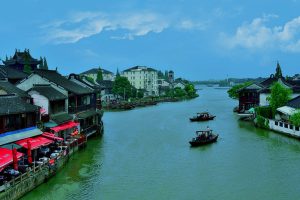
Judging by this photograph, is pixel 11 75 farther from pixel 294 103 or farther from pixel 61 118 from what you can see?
pixel 294 103

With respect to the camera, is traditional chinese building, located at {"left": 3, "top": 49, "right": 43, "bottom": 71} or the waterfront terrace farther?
traditional chinese building, located at {"left": 3, "top": 49, "right": 43, "bottom": 71}

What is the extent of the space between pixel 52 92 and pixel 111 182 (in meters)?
15.6

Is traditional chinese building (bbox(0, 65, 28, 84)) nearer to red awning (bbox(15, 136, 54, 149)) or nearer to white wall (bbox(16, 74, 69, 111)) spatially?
white wall (bbox(16, 74, 69, 111))

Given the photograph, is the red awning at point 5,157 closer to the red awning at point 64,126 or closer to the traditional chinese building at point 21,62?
the red awning at point 64,126

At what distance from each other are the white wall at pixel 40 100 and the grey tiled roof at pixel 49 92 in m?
0.30

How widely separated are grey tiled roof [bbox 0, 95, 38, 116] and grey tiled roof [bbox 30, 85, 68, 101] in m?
6.28

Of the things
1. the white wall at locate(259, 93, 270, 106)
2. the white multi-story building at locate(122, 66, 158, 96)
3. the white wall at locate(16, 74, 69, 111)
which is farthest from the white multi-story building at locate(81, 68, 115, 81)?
the white wall at locate(16, 74, 69, 111)

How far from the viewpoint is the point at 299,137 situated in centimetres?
4497

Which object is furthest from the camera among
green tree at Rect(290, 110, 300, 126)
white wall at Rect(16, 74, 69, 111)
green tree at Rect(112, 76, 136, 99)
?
green tree at Rect(112, 76, 136, 99)

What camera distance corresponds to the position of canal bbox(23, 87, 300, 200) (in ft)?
86.7

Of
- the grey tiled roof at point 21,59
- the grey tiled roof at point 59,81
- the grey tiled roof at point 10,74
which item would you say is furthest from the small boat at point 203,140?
the grey tiled roof at point 21,59

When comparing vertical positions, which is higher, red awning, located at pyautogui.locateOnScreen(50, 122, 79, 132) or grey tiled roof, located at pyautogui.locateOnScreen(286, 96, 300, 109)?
grey tiled roof, located at pyautogui.locateOnScreen(286, 96, 300, 109)

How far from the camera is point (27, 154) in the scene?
97.5 feet

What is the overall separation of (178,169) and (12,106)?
13.7 m
